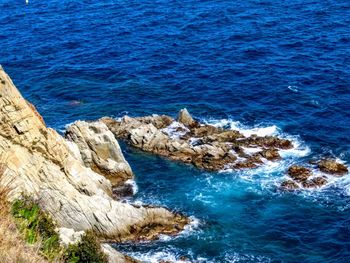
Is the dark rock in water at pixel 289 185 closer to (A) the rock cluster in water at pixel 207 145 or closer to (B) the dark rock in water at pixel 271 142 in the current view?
(A) the rock cluster in water at pixel 207 145

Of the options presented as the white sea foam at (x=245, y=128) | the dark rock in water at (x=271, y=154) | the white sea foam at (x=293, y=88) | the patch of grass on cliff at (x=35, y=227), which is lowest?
the dark rock in water at (x=271, y=154)

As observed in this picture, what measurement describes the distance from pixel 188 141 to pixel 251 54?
99.6 ft

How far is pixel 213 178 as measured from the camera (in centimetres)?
6456

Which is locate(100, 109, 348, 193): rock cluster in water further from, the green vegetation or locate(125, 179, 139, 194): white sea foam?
the green vegetation

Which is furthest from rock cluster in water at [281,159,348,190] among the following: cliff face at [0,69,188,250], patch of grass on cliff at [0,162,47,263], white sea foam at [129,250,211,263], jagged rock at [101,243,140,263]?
patch of grass on cliff at [0,162,47,263]

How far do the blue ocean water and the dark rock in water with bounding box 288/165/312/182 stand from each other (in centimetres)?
160

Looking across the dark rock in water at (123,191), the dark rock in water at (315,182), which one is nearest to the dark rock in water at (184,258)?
Result: the dark rock in water at (123,191)

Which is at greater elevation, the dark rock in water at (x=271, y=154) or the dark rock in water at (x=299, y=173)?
the dark rock in water at (x=271, y=154)

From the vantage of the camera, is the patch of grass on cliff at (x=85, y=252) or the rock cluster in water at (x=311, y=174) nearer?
the patch of grass on cliff at (x=85, y=252)

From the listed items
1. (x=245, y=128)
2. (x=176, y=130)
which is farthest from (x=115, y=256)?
(x=245, y=128)

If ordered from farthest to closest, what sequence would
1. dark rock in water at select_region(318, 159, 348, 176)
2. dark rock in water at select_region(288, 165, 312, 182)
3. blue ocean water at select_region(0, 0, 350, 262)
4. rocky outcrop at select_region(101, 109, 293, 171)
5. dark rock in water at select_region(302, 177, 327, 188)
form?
1. rocky outcrop at select_region(101, 109, 293, 171)
2. dark rock in water at select_region(318, 159, 348, 176)
3. dark rock in water at select_region(288, 165, 312, 182)
4. dark rock in water at select_region(302, 177, 327, 188)
5. blue ocean water at select_region(0, 0, 350, 262)

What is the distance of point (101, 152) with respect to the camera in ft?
218

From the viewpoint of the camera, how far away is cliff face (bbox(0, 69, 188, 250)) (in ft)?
172

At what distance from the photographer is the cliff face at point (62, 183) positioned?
52.5 metres
